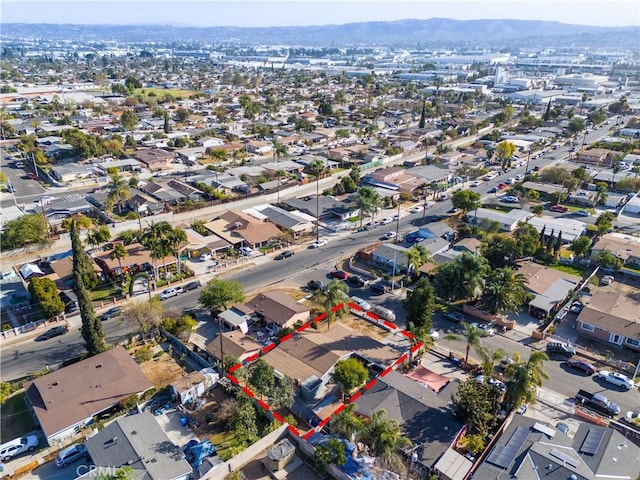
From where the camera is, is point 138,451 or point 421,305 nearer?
point 138,451

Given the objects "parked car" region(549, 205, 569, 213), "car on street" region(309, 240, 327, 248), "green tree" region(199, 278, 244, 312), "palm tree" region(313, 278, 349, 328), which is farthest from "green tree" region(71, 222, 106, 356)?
"parked car" region(549, 205, 569, 213)

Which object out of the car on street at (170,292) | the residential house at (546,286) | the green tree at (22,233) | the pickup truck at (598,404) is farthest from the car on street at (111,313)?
the pickup truck at (598,404)

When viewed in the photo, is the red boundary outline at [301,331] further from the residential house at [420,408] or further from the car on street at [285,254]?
the car on street at [285,254]

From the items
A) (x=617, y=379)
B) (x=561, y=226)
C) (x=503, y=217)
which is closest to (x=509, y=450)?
(x=617, y=379)

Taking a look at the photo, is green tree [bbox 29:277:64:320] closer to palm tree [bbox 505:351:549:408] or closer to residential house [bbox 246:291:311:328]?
residential house [bbox 246:291:311:328]

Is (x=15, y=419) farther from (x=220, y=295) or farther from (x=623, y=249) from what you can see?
(x=623, y=249)

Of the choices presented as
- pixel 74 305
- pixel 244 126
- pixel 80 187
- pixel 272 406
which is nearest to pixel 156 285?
pixel 74 305

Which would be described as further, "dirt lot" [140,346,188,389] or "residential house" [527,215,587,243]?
"residential house" [527,215,587,243]
